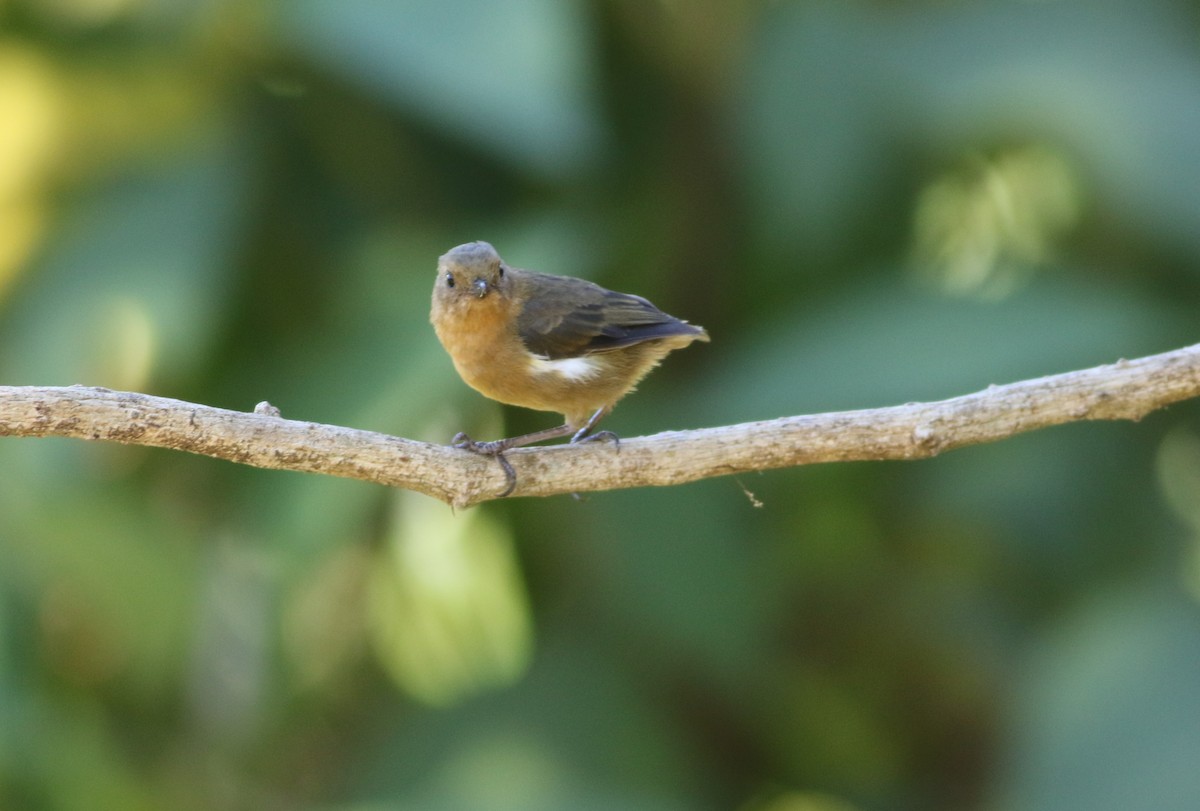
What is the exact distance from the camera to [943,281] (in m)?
6.81

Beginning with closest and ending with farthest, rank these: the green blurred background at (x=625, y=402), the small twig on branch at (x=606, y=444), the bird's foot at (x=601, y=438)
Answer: the small twig on branch at (x=606, y=444)
the bird's foot at (x=601, y=438)
the green blurred background at (x=625, y=402)

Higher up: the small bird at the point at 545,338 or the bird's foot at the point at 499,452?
the small bird at the point at 545,338

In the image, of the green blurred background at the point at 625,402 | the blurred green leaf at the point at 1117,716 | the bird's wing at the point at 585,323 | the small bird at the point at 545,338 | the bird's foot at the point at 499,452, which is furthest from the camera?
the green blurred background at the point at 625,402

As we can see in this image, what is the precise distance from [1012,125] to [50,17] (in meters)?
4.55

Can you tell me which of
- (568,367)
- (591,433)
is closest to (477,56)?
(568,367)

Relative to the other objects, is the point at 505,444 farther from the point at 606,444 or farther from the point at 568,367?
the point at 568,367

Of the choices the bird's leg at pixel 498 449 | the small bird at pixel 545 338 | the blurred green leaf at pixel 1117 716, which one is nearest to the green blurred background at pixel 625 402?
the blurred green leaf at pixel 1117 716

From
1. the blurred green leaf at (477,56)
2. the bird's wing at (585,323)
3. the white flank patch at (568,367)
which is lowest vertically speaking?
the white flank patch at (568,367)

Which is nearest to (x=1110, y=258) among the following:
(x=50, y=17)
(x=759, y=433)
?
(x=759, y=433)

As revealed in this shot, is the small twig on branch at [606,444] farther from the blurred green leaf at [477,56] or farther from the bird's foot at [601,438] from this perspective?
the blurred green leaf at [477,56]

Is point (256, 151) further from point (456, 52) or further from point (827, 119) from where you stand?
point (827, 119)

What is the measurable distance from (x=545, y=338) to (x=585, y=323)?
0.17 metres

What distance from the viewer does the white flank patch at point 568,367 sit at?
4.60 metres

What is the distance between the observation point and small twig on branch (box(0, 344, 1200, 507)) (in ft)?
10.9
